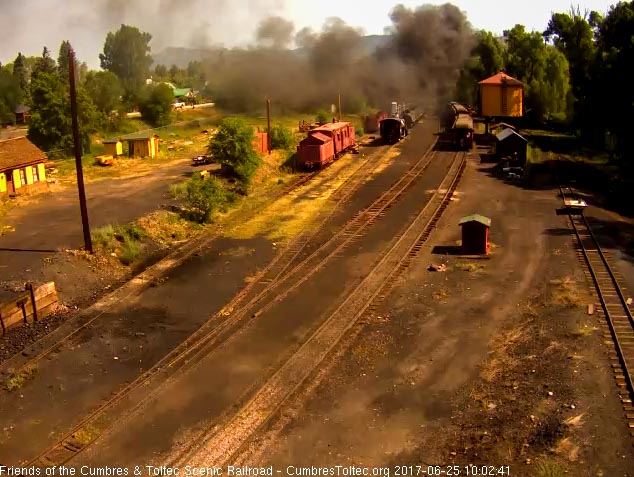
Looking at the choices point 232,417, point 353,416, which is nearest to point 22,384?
point 232,417

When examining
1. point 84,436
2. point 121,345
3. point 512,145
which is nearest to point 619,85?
point 512,145

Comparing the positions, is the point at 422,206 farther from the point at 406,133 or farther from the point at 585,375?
the point at 406,133

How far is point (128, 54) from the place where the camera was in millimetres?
122188

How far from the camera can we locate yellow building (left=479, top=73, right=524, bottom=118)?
179 ft

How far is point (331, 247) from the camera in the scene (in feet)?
82.1

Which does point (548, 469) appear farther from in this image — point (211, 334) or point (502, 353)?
point (211, 334)

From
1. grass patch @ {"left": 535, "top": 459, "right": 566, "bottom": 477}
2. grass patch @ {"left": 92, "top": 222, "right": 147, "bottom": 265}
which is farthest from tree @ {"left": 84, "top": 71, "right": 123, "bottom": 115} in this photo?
grass patch @ {"left": 535, "top": 459, "right": 566, "bottom": 477}

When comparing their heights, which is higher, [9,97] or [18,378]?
[9,97]

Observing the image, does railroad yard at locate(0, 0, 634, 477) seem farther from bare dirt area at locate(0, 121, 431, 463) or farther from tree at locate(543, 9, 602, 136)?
tree at locate(543, 9, 602, 136)

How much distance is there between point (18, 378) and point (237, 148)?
71.9 ft

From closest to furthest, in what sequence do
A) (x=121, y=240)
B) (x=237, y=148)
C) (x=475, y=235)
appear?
(x=475, y=235) < (x=121, y=240) < (x=237, y=148)

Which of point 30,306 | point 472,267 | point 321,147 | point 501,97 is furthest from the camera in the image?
point 501,97

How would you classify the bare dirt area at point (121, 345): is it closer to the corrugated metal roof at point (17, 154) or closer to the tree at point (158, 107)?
the corrugated metal roof at point (17, 154)

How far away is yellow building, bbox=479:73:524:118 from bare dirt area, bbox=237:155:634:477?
35.5 m
